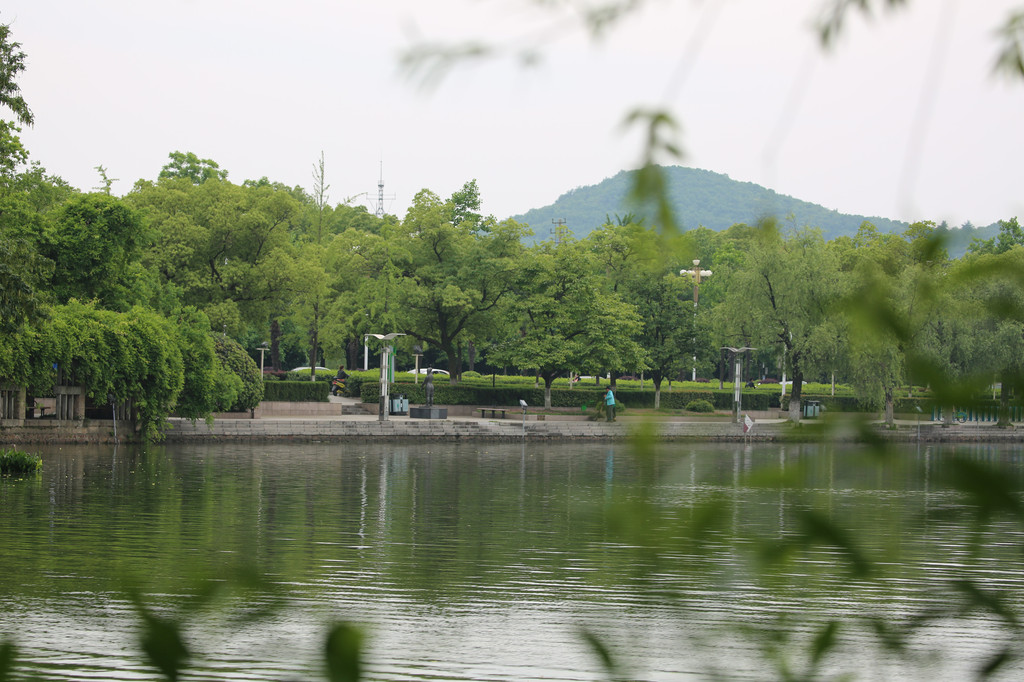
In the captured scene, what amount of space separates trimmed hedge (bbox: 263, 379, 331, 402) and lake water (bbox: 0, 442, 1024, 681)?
13.9 meters

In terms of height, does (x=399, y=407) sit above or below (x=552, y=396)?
below

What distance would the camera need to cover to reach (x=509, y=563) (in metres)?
14.8

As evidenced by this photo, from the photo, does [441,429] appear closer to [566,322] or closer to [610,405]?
[610,405]

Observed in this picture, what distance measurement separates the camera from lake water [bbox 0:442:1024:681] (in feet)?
5.86

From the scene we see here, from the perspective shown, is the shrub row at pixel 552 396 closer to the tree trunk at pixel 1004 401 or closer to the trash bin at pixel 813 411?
the trash bin at pixel 813 411

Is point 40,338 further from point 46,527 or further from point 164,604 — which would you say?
point 164,604

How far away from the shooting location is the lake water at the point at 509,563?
5.86 feet

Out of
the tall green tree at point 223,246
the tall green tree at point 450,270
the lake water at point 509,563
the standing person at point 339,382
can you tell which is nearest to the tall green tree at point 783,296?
the tall green tree at point 450,270

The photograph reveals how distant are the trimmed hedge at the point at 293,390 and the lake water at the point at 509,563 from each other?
13.9 m

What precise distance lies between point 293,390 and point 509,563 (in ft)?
102

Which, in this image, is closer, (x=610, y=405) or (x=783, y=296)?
(x=610, y=405)

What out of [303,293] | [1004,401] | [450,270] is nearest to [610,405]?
[450,270]

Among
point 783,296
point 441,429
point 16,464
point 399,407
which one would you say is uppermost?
point 783,296

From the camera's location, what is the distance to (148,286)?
112 feet
